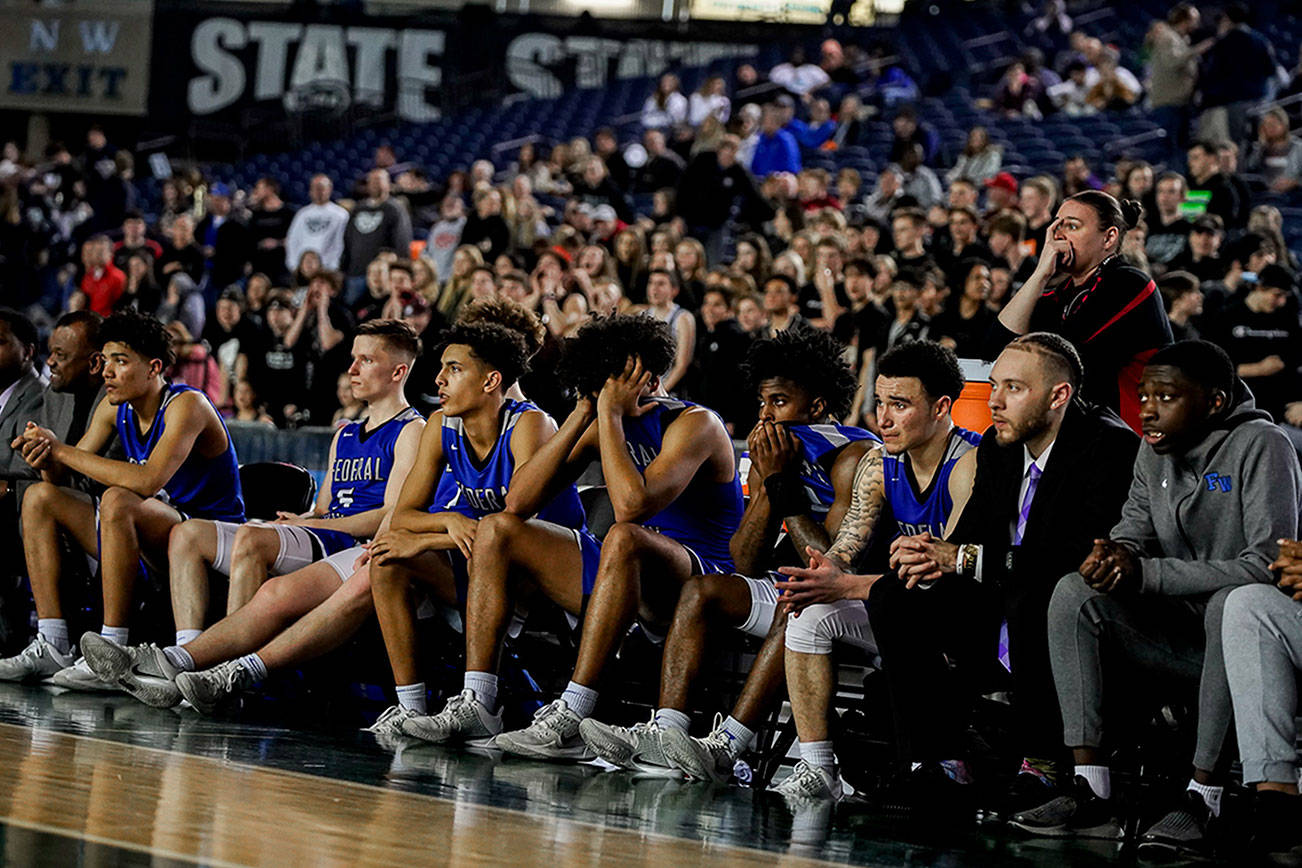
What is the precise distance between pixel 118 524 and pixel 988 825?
139 inches

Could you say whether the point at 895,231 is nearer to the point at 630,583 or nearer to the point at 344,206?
the point at 630,583

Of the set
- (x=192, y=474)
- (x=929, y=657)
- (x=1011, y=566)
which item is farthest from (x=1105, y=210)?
(x=192, y=474)

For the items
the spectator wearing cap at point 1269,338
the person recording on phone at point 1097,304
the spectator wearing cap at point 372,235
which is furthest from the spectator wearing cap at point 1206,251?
the spectator wearing cap at point 372,235

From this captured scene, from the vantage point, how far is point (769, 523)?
5.53 meters

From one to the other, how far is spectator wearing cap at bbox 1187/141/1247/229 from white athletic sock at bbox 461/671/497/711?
7109mm

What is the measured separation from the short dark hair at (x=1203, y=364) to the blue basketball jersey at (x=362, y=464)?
3.14 m

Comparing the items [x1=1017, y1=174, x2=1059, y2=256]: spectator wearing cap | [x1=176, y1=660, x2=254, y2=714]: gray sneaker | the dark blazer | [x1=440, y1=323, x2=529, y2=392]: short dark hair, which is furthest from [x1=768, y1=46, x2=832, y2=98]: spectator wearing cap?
the dark blazer

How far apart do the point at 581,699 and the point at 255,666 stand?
1378mm

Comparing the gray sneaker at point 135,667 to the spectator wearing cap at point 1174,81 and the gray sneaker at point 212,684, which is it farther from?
the spectator wearing cap at point 1174,81

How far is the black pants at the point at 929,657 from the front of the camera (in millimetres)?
4684

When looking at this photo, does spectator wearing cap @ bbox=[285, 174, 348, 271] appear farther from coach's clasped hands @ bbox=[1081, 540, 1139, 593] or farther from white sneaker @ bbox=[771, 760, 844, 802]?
coach's clasped hands @ bbox=[1081, 540, 1139, 593]

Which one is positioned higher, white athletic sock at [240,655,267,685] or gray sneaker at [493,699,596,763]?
white athletic sock at [240,655,267,685]

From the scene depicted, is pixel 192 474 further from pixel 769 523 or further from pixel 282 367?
pixel 282 367

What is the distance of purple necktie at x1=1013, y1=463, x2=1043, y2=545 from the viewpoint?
492cm
